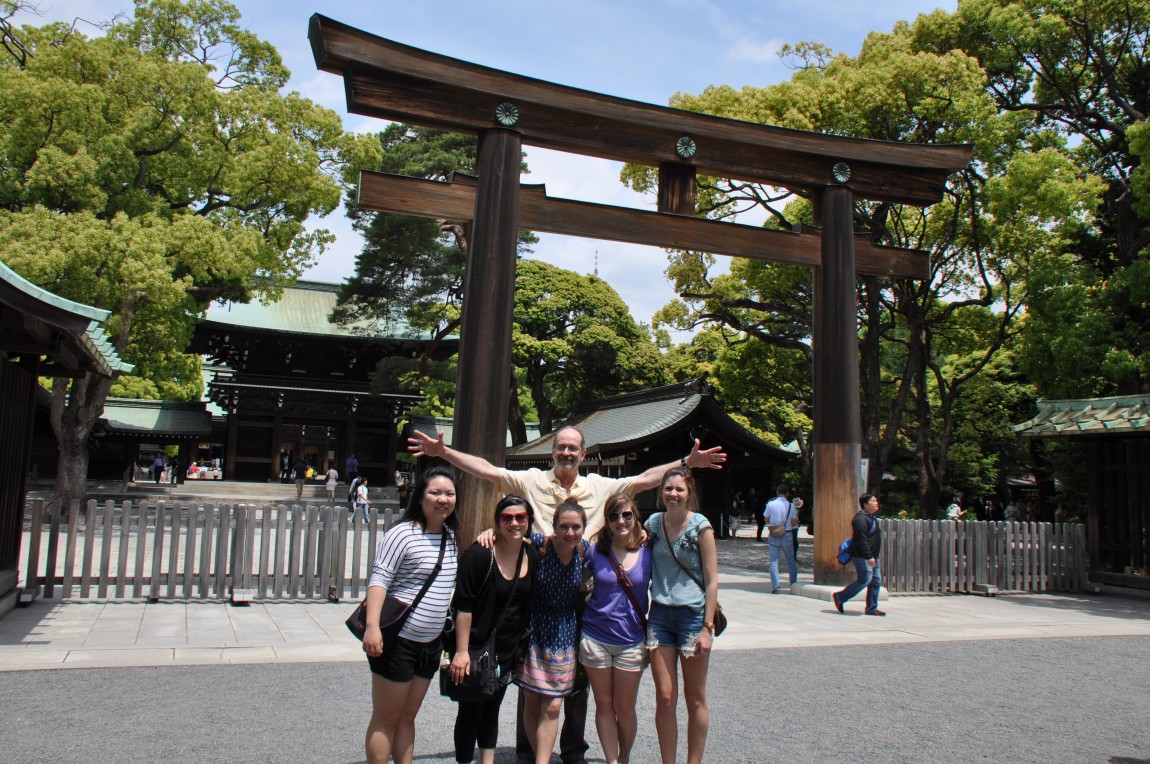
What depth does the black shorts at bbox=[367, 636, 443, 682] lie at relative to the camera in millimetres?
3658

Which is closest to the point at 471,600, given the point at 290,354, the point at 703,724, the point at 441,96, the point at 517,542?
the point at 517,542

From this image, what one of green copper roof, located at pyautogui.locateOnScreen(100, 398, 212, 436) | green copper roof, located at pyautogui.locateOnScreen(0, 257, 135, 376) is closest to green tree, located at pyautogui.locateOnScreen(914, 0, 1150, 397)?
green copper roof, located at pyautogui.locateOnScreen(0, 257, 135, 376)

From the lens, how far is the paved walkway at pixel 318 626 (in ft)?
21.7

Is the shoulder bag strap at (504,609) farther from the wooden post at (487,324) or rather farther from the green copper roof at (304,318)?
the green copper roof at (304,318)

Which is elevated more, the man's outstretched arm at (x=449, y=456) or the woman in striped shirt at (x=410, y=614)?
the man's outstretched arm at (x=449, y=456)

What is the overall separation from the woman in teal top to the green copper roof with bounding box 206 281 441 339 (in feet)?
93.7

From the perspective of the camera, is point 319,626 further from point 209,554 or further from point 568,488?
point 568,488

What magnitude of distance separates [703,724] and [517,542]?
1.28 meters

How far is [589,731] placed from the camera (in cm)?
514

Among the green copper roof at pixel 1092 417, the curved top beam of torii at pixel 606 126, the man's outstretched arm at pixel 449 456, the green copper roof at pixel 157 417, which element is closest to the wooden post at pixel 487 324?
the curved top beam of torii at pixel 606 126

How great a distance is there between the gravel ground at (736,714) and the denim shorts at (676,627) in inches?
31.8

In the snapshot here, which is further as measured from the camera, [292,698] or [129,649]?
[129,649]

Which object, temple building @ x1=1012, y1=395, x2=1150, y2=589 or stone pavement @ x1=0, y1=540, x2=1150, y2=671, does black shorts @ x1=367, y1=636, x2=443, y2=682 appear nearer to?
stone pavement @ x1=0, y1=540, x2=1150, y2=671

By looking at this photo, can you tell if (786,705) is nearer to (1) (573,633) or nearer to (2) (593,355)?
(1) (573,633)
